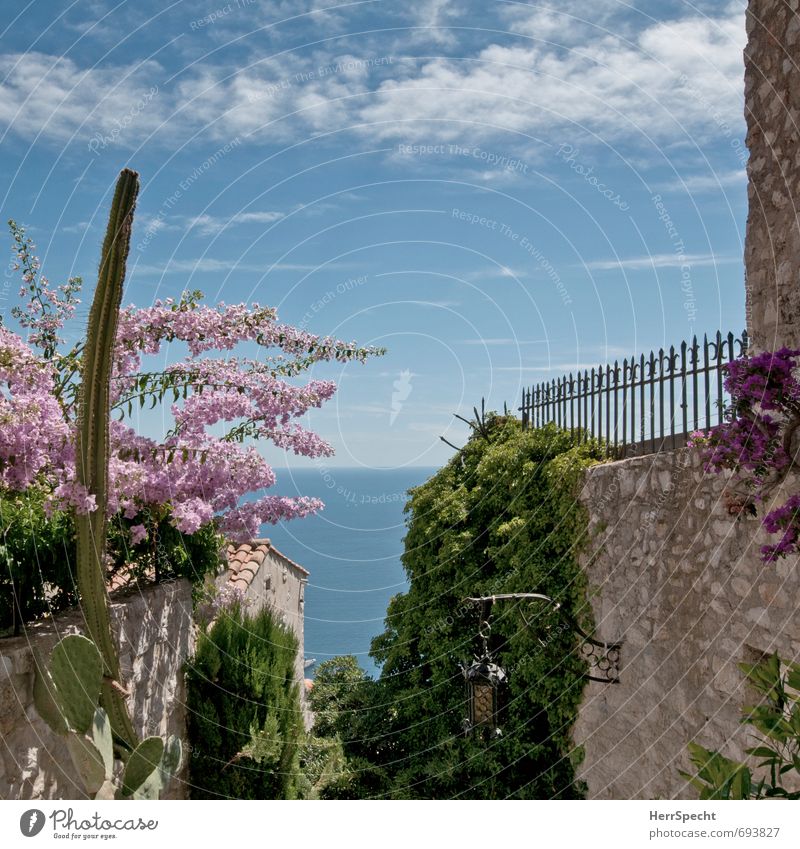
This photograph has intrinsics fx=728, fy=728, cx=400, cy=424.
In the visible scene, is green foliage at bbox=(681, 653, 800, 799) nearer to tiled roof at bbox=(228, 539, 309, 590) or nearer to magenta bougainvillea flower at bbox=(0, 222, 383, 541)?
magenta bougainvillea flower at bbox=(0, 222, 383, 541)

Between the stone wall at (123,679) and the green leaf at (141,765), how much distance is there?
57 centimetres

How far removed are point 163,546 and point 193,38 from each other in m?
3.21

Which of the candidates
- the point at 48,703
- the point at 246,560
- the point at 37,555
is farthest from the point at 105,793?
the point at 246,560

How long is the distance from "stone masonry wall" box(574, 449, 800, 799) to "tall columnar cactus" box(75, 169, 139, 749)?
3616mm

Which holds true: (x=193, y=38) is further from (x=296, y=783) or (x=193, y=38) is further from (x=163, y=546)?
(x=296, y=783)

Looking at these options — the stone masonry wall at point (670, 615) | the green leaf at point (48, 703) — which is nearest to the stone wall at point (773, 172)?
the stone masonry wall at point (670, 615)

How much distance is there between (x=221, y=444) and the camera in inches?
172

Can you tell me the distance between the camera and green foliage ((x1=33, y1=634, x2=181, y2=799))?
11.0 feet

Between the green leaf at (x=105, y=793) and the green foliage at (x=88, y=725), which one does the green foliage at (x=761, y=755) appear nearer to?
the green foliage at (x=88, y=725)

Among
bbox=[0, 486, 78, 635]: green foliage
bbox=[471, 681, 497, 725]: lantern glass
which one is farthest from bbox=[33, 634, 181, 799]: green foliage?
bbox=[471, 681, 497, 725]: lantern glass

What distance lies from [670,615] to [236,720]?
11.0 feet

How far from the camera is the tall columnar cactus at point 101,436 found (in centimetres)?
351
